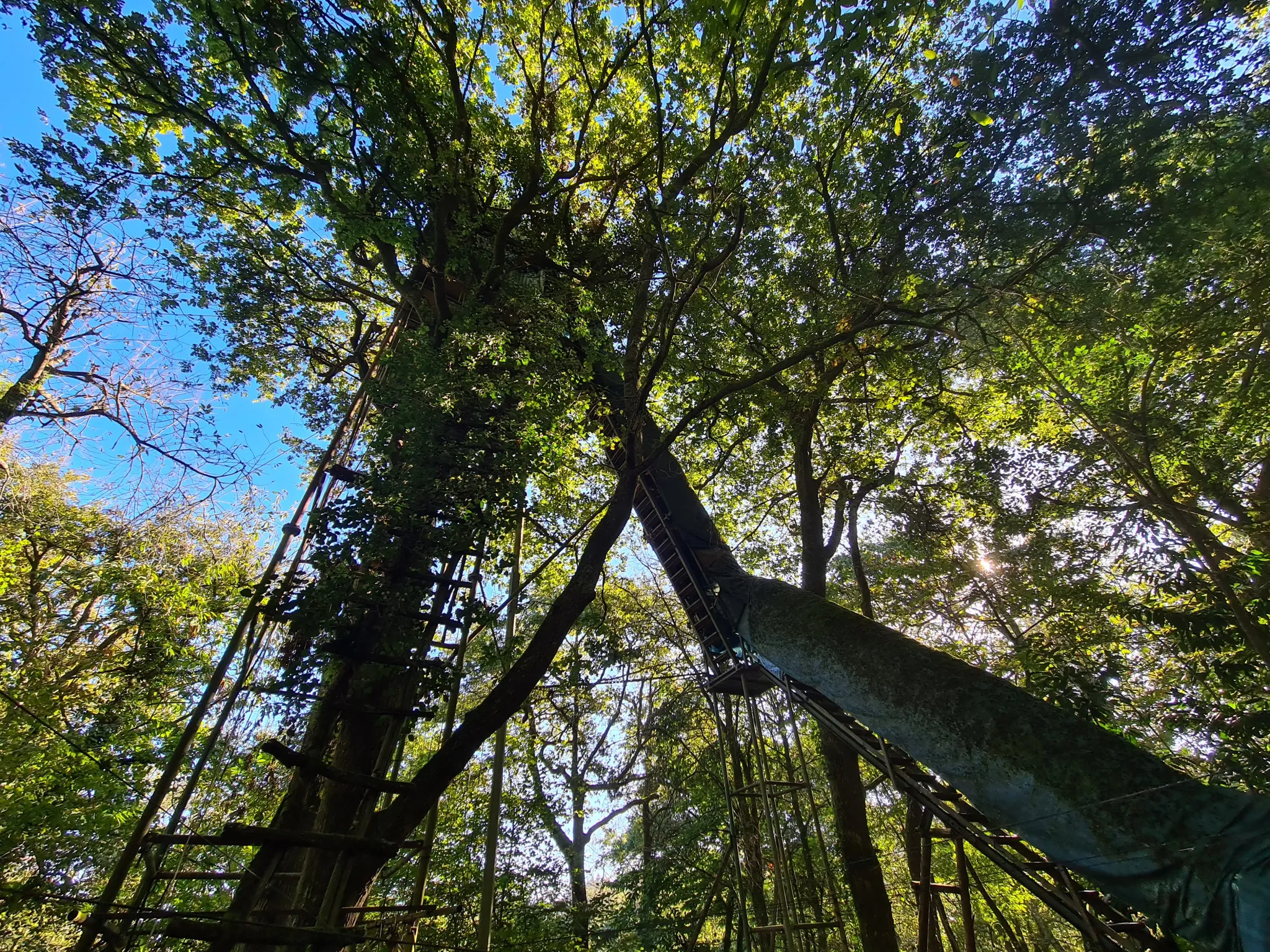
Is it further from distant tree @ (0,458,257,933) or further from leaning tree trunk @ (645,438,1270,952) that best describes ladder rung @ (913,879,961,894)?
distant tree @ (0,458,257,933)

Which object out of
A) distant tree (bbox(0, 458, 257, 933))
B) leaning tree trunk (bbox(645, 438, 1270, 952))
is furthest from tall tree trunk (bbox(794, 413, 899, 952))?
distant tree (bbox(0, 458, 257, 933))

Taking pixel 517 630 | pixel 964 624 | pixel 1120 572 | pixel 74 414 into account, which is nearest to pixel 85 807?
pixel 74 414

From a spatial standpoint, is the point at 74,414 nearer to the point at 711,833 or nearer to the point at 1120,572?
the point at 711,833

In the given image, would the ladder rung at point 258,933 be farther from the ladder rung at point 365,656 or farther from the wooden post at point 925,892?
the wooden post at point 925,892

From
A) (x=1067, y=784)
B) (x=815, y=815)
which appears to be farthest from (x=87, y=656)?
(x=1067, y=784)

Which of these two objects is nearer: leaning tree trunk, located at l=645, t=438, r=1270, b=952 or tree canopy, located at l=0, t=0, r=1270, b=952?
leaning tree trunk, located at l=645, t=438, r=1270, b=952

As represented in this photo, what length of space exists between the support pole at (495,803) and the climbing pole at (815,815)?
1.75 meters

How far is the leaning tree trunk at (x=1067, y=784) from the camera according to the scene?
212cm

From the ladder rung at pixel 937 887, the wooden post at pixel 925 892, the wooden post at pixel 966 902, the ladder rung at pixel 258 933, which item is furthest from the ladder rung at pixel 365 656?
the wooden post at pixel 966 902

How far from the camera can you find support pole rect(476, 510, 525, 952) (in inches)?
135

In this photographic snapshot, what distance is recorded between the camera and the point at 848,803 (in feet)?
18.1

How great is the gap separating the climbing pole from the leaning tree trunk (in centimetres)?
65

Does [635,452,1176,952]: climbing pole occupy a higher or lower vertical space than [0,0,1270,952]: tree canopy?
lower

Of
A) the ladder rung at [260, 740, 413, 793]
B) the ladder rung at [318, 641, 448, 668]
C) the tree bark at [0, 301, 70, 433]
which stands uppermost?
the tree bark at [0, 301, 70, 433]
